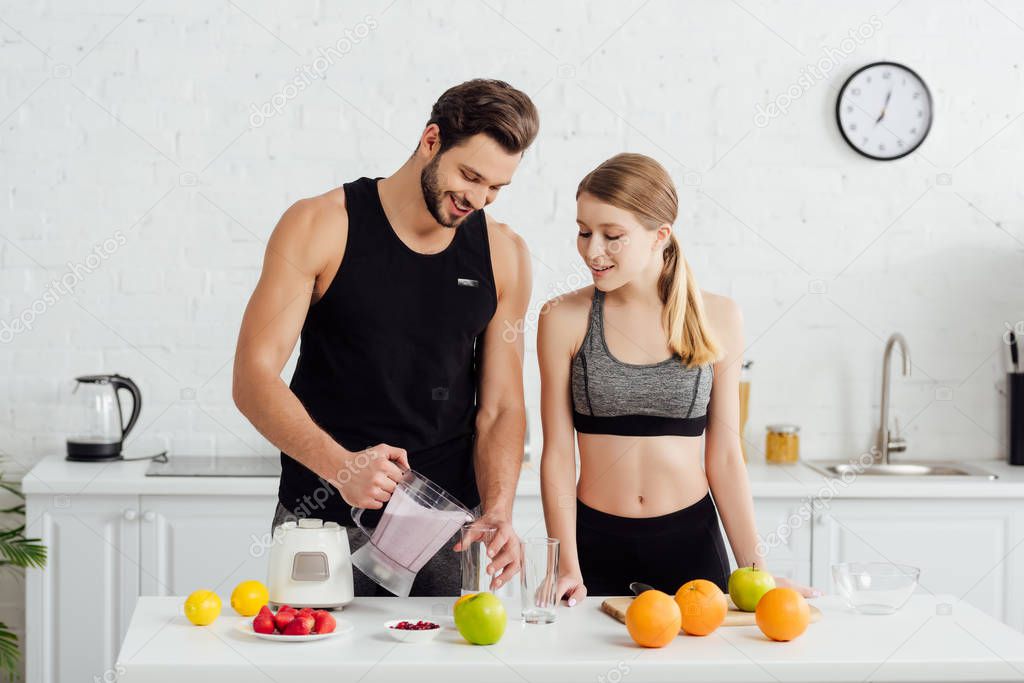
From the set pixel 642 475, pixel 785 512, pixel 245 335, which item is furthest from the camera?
pixel 785 512

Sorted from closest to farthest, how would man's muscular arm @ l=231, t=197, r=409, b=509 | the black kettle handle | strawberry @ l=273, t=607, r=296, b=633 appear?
strawberry @ l=273, t=607, r=296, b=633
man's muscular arm @ l=231, t=197, r=409, b=509
the black kettle handle

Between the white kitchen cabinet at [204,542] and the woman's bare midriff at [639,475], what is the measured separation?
3.88 feet

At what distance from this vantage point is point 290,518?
6.59 ft

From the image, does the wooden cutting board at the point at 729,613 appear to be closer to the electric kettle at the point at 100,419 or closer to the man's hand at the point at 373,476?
the man's hand at the point at 373,476

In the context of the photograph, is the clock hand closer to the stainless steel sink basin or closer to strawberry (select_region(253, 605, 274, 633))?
the stainless steel sink basin

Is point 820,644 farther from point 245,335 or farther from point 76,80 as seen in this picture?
point 76,80

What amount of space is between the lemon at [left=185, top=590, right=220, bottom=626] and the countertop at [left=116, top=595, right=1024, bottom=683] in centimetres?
1

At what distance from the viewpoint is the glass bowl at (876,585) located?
1.75 meters

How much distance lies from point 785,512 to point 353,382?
5.15 feet

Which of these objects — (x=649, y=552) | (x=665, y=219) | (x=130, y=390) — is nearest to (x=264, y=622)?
(x=649, y=552)

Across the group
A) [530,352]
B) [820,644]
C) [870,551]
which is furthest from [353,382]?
[870,551]

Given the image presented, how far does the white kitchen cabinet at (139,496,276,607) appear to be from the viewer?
2.96 metres

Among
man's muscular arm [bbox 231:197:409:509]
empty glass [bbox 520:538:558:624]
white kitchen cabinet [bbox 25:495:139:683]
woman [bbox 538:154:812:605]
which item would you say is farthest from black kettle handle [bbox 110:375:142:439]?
empty glass [bbox 520:538:558:624]

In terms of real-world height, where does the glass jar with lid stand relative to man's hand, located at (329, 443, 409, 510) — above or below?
below
